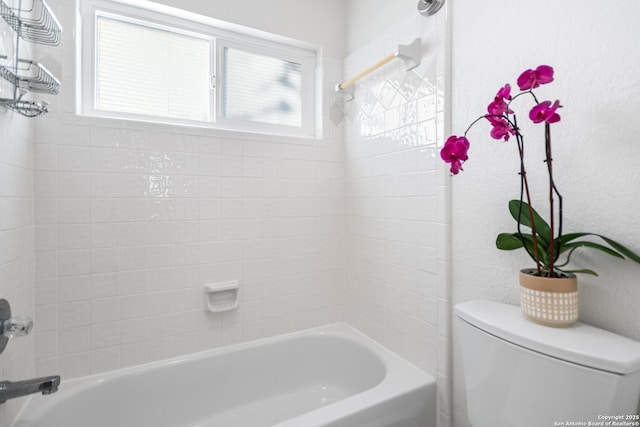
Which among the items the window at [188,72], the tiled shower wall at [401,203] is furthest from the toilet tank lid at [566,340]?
the window at [188,72]

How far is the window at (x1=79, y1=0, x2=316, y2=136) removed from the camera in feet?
4.93

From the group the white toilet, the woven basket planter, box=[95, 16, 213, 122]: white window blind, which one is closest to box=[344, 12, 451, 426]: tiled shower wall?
the white toilet

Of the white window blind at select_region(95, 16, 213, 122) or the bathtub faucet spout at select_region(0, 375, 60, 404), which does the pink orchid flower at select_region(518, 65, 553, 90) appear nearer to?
the white window blind at select_region(95, 16, 213, 122)

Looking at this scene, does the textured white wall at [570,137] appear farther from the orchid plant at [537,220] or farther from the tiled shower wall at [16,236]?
the tiled shower wall at [16,236]

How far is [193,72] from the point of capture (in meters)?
1.71

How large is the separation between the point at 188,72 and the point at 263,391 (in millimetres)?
1730

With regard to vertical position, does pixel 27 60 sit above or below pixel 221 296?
above

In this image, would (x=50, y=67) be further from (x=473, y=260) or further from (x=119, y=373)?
(x=473, y=260)

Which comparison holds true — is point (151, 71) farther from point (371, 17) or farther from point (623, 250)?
point (623, 250)

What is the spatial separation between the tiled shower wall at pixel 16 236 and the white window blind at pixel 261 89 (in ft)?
2.95

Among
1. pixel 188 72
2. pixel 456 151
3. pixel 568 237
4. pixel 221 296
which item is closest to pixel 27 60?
pixel 188 72

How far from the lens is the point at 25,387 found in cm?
99

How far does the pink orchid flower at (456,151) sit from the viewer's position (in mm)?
913

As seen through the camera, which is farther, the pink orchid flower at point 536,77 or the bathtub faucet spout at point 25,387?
the bathtub faucet spout at point 25,387
